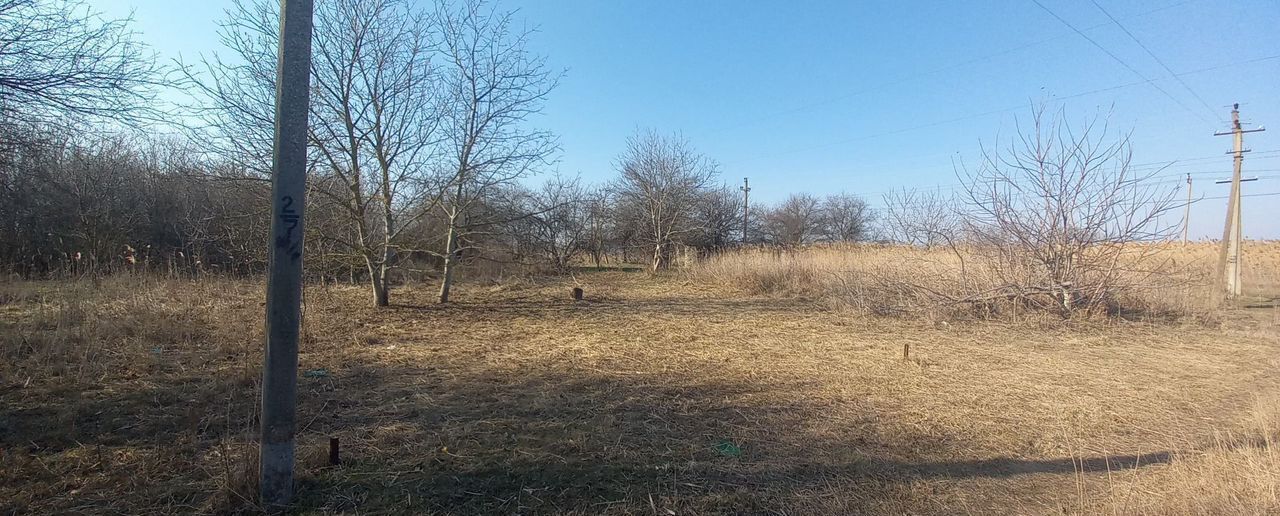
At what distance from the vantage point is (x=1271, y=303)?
42.8 ft

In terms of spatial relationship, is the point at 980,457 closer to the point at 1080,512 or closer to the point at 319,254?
the point at 1080,512

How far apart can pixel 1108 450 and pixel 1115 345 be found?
17.1 ft

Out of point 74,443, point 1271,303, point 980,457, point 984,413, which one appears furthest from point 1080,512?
point 1271,303

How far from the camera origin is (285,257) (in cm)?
251

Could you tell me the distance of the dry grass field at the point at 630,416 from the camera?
2.85m

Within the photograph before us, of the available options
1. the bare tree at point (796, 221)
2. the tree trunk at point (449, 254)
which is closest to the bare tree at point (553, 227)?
the tree trunk at point (449, 254)

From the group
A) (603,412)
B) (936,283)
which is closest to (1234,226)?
(936,283)

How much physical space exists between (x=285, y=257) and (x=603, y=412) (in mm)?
2505

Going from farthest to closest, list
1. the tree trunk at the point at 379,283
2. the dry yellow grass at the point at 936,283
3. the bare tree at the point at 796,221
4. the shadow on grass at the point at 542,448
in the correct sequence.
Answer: the bare tree at the point at 796,221, the dry yellow grass at the point at 936,283, the tree trunk at the point at 379,283, the shadow on grass at the point at 542,448


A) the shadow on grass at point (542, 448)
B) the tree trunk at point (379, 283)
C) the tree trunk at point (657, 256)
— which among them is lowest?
the shadow on grass at point (542, 448)

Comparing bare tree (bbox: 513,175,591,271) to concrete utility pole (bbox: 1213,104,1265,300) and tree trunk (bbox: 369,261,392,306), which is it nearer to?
tree trunk (bbox: 369,261,392,306)

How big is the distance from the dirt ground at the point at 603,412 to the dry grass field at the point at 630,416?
0.02m

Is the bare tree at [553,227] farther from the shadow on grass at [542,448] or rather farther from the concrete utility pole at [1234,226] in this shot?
the concrete utility pole at [1234,226]

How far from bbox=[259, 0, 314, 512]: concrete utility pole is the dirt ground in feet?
0.90
